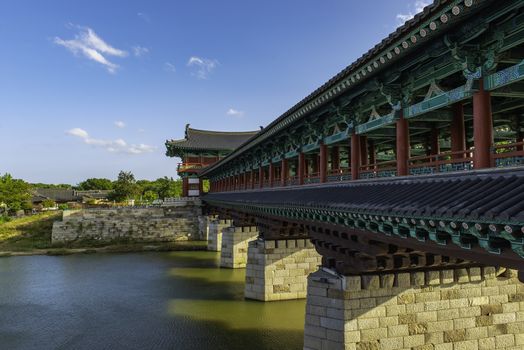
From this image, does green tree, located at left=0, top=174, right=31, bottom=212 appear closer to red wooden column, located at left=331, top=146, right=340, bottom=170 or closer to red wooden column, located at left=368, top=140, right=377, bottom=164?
red wooden column, located at left=331, top=146, right=340, bottom=170

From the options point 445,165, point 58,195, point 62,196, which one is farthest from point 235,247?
point 58,195

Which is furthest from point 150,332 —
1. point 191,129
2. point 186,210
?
point 191,129

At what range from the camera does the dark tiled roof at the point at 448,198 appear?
4276 millimetres

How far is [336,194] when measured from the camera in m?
9.53

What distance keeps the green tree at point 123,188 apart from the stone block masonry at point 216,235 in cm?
3061

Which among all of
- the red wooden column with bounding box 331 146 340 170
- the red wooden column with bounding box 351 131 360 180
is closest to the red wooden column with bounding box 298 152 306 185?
the red wooden column with bounding box 331 146 340 170

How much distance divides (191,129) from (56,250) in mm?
26558

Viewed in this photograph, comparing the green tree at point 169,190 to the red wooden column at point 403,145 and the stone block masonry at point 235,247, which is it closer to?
the stone block masonry at point 235,247

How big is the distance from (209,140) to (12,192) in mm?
28593

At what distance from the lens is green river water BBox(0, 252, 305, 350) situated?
12945mm

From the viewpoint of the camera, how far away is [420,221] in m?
5.29

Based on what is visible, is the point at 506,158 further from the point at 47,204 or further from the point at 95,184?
the point at 95,184

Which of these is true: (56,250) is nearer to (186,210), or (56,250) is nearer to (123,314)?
(186,210)

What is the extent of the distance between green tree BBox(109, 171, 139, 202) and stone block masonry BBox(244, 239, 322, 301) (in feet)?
156
